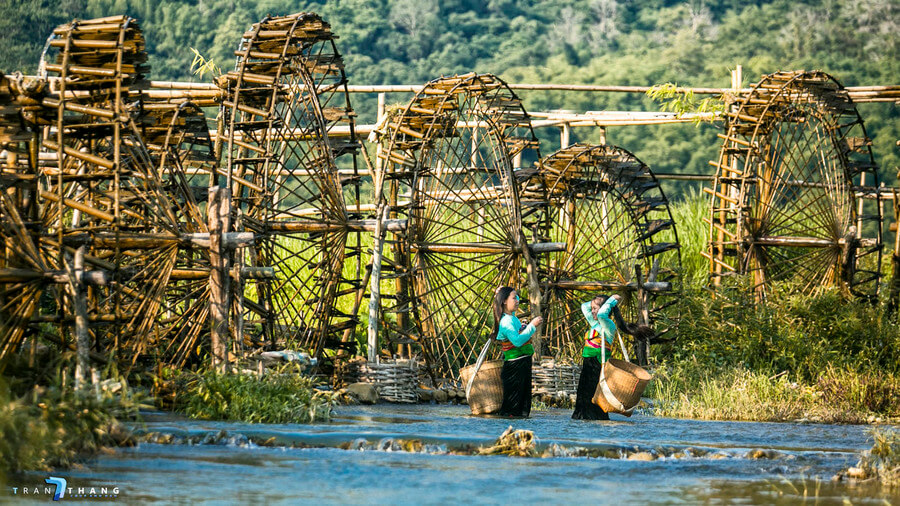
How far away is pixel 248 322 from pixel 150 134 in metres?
2.90

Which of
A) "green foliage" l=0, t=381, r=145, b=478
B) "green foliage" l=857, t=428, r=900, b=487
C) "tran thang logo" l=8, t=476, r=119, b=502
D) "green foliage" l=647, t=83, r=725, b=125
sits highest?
"green foliage" l=647, t=83, r=725, b=125

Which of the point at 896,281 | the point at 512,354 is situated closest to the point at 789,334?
the point at 896,281

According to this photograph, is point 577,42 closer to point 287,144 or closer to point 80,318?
point 287,144

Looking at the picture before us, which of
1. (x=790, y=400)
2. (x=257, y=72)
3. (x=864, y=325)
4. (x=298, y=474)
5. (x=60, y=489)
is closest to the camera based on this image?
(x=60, y=489)

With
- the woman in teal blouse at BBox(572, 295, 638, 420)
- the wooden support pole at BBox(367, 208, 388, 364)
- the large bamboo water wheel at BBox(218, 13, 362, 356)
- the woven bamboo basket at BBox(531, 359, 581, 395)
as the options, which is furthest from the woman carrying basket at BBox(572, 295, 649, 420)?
the large bamboo water wheel at BBox(218, 13, 362, 356)

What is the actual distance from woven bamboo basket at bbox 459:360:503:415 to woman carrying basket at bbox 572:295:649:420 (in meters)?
0.92

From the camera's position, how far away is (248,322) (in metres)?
17.4

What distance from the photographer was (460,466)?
1055 cm

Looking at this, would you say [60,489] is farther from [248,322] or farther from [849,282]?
[849,282]

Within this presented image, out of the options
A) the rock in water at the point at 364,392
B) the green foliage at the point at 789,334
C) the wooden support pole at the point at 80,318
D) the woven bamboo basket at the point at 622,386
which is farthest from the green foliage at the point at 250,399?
the green foliage at the point at 789,334

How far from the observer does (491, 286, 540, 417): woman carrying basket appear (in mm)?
13930

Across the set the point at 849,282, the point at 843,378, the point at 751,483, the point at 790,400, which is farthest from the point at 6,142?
the point at 849,282

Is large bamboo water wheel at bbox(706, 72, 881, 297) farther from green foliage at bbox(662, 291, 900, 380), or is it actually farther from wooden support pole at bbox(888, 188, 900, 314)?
green foliage at bbox(662, 291, 900, 380)

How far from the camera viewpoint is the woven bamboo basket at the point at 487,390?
1439 cm
